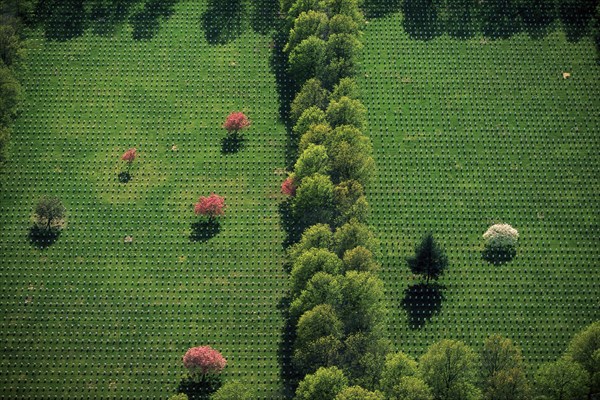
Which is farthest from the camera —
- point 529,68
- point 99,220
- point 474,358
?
point 529,68

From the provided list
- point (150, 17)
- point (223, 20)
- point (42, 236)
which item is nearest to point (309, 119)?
point (223, 20)

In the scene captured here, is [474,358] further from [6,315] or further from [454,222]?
[6,315]

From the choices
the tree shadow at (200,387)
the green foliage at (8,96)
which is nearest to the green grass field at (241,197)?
the tree shadow at (200,387)

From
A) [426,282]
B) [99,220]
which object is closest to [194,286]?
[99,220]

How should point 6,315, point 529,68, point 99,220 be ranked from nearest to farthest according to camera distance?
point 6,315 → point 99,220 → point 529,68

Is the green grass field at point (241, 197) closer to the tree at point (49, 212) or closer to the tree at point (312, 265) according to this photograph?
the tree at point (49, 212)

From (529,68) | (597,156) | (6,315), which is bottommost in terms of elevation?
(6,315)

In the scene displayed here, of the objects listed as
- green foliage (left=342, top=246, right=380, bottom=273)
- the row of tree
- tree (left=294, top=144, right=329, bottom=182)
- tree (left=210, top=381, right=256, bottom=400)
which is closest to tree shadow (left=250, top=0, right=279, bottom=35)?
tree (left=294, top=144, right=329, bottom=182)
